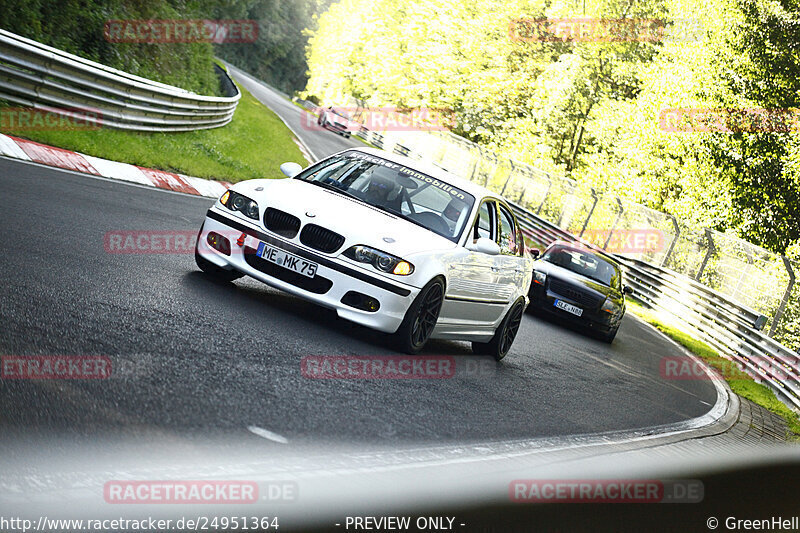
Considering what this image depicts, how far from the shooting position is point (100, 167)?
14.0 meters

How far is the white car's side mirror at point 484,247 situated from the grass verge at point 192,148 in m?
8.22

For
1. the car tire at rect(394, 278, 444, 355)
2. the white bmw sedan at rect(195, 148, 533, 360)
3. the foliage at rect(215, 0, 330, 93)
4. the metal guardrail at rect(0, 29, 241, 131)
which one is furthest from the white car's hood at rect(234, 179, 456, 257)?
the foliage at rect(215, 0, 330, 93)

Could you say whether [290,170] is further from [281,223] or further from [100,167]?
[100,167]

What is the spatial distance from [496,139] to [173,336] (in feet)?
168

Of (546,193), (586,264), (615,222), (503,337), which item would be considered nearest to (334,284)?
(503,337)

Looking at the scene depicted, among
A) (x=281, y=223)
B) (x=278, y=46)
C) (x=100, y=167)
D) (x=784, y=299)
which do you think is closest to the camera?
(x=281, y=223)

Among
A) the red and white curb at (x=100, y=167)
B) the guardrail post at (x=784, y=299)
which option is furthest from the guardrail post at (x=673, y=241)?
the red and white curb at (x=100, y=167)

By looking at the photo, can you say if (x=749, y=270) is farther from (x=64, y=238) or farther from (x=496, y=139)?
(x=496, y=139)

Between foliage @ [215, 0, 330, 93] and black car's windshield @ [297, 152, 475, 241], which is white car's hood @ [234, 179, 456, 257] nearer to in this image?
black car's windshield @ [297, 152, 475, 241]

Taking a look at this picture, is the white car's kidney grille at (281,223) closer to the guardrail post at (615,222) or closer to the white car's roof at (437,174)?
the white car's roof at (437,174)

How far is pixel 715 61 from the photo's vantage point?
109 ft

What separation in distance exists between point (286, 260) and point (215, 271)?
124cm

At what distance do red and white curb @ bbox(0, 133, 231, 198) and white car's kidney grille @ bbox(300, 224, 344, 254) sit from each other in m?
6.58

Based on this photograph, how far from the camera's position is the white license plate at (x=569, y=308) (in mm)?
15281
